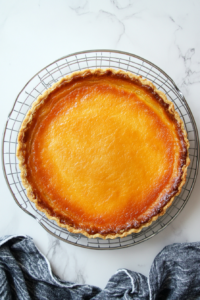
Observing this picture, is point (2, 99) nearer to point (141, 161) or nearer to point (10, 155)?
point (10, 155)

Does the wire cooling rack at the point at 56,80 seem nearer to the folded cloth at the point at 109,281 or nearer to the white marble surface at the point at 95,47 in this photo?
the white marble surface at the point at 95,47

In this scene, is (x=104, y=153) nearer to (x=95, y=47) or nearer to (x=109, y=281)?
(x=95, y=47)

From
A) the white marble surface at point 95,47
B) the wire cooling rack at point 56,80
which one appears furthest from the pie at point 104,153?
the white marble surface at point 95,47

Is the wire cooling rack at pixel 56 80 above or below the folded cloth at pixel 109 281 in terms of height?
above

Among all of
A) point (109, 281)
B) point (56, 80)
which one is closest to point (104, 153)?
point (56, 80)

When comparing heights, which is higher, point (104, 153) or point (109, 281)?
point (104, 153)

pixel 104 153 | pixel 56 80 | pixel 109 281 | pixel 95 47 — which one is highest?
pixel 95 47

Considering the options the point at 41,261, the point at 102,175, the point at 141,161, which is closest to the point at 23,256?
the point at 41,261
